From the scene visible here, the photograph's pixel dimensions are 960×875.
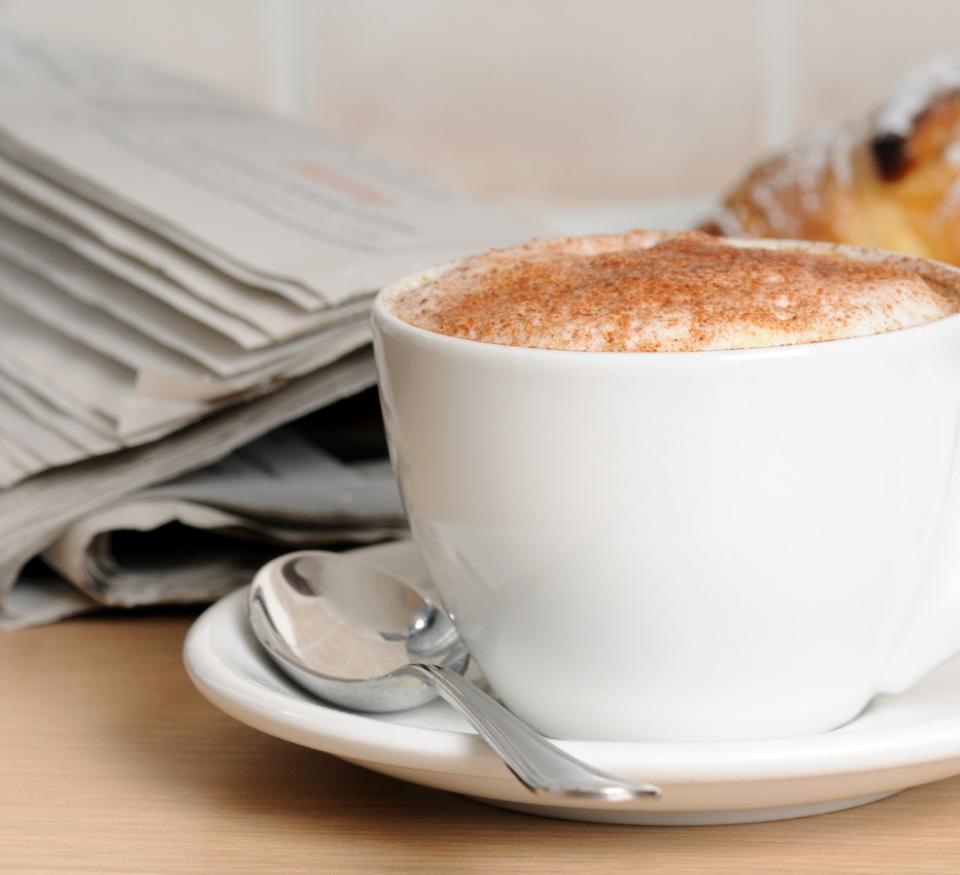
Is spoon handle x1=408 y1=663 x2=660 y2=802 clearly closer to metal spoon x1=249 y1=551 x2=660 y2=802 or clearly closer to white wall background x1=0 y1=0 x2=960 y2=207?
metal spoon x1=249 y1=551 x2=660 y2=802

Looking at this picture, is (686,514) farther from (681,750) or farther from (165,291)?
(165,291)

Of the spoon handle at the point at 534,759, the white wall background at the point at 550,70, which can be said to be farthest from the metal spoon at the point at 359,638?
the white wall background at the point at 550,70

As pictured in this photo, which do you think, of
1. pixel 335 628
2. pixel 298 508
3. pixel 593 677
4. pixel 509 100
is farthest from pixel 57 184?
pixel 509 100

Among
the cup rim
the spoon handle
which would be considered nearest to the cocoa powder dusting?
the cup rim

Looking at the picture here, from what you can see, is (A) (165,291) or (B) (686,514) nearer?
(B) (686,514)

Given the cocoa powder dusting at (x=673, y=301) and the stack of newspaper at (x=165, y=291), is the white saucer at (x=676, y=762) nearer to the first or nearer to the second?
the cocoa powder dusting at (x=673, y=301)

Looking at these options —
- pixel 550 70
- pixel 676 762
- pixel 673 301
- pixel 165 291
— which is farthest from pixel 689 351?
pixel 550 70

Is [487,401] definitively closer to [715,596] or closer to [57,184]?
[715,596]
